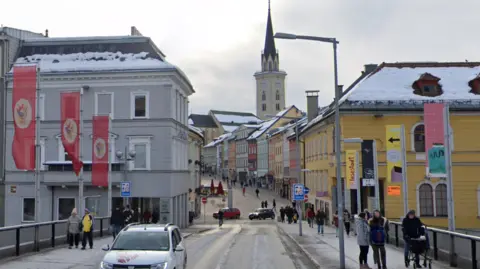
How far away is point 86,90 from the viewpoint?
4491 cm

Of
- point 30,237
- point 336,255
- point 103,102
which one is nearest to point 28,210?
point 103,102

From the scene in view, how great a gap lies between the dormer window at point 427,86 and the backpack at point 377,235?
26.1m

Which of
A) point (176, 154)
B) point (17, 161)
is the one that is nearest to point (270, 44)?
point (176, 154)

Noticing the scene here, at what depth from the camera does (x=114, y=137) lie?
4438 centimetres

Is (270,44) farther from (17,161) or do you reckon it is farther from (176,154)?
(17,161)

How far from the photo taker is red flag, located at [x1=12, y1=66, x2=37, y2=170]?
2330 centimetres

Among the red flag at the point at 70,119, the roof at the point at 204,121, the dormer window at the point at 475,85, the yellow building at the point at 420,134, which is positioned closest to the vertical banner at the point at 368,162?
the yellow building at the point at 420,134

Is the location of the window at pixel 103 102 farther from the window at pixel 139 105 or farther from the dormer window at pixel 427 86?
the dormer window at pixel 427 86

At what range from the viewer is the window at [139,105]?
44344mm

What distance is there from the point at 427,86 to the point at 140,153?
2205 cm

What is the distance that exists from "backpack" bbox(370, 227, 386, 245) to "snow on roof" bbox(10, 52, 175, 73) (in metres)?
30.0

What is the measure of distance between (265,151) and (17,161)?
94894mm

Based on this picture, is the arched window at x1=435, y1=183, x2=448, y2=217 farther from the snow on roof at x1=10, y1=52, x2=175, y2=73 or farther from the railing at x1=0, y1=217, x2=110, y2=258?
the railing at x1=0, y1=217, x2=110, y2=258

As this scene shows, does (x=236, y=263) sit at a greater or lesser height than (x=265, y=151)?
lesser
